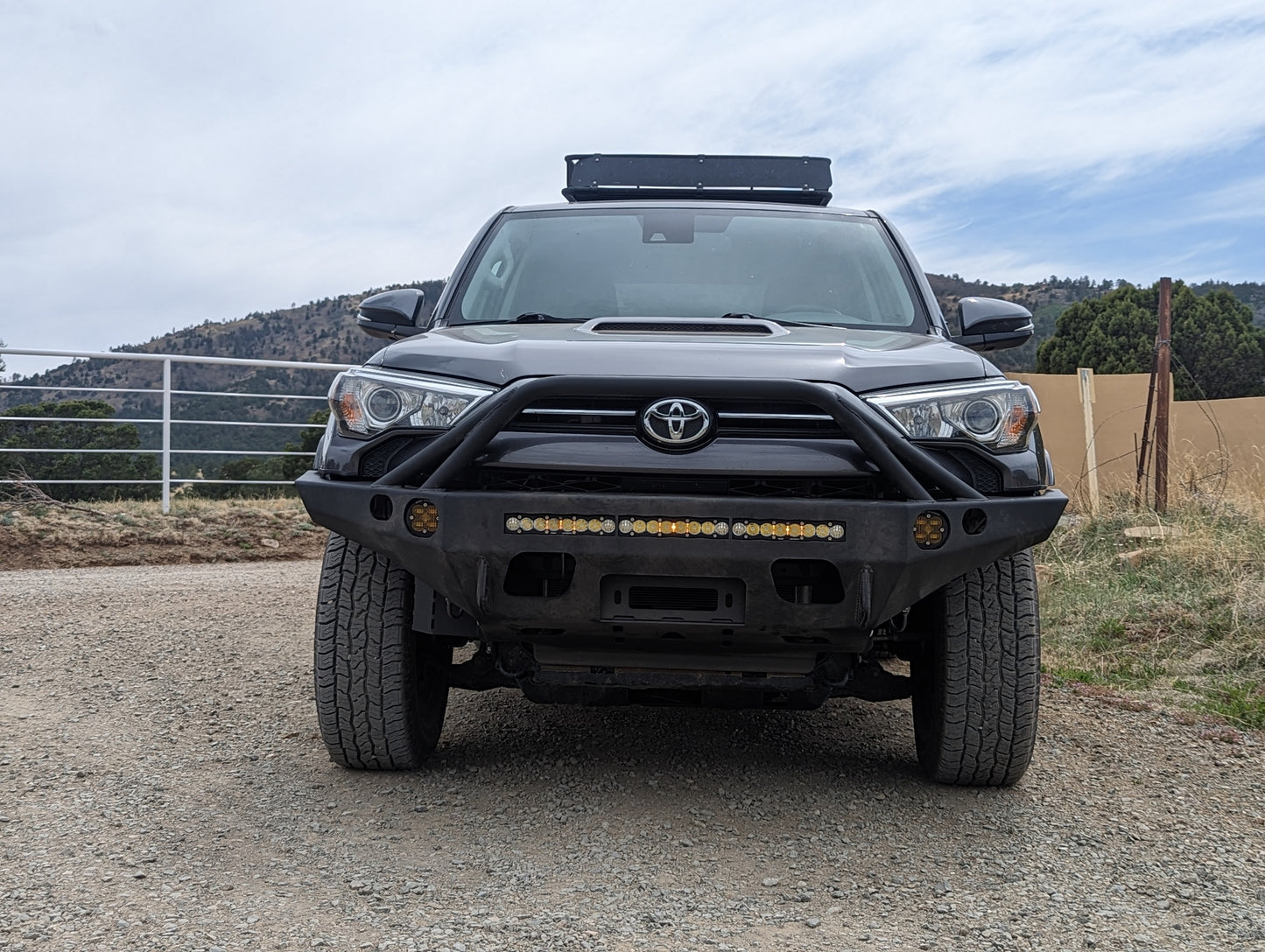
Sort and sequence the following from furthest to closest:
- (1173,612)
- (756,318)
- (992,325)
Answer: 1. (1173,612)
2. (992,325)
3. (756,318)

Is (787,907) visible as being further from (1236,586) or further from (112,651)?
(1236,586)

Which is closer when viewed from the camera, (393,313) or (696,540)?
(696,540)

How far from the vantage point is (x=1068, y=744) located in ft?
12.6

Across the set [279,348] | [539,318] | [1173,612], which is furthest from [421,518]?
[279,348]

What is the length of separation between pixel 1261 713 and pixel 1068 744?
91cm

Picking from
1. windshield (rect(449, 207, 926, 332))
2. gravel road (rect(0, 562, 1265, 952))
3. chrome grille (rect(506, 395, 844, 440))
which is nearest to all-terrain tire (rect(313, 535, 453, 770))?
Answer: gravel road (rect(0, 562, 1265, 952))

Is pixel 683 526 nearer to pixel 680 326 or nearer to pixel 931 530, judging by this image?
pixel 931 530

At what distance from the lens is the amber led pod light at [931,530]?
104 inches

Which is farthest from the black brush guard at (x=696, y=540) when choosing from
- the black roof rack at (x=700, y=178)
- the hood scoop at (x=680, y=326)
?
the black roof rack at (x=700, y=178)

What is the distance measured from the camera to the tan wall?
13.1 m

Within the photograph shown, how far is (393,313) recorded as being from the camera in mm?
3900

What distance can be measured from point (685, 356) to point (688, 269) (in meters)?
1.25

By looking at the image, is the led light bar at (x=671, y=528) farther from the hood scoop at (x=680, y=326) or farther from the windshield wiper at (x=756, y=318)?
the windshield wiper at (x=756, y=318)

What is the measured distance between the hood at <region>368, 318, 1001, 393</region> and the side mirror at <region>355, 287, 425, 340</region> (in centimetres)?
75
